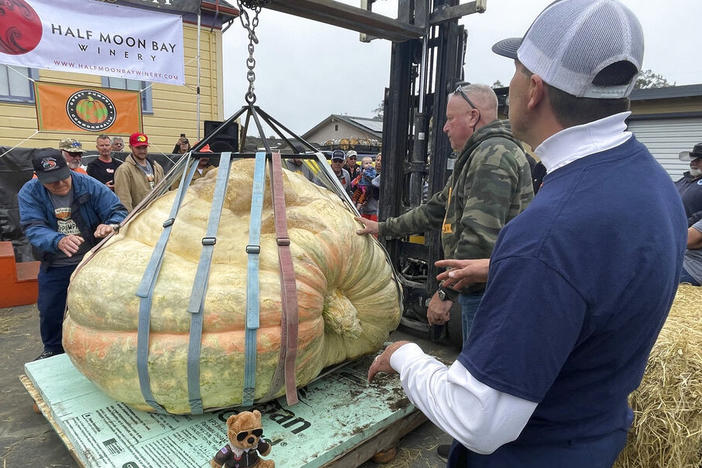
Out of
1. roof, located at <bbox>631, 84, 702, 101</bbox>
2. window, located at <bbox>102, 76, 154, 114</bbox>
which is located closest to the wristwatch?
window, located at <bbox>102, 76, 154, 114</bbox>

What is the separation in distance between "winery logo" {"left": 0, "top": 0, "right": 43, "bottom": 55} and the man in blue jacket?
2795 millimetres

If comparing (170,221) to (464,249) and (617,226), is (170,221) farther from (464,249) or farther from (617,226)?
(617,226)

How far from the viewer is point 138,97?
7.60 meters

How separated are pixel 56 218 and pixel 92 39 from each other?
3.39 metres

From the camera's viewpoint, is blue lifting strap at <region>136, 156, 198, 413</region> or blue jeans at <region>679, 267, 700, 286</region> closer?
blue lifting strap at <region>136, 156, 198, 413</region>

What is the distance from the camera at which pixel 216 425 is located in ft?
7.54

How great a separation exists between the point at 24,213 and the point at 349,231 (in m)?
2.60

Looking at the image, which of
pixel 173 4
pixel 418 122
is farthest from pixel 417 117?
pixel 173 4

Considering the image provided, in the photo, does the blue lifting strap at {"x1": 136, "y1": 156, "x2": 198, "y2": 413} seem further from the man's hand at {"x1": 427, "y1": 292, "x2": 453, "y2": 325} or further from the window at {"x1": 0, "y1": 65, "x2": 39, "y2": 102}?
the window at {"x1": 0, "y1": 65, "x2": 39, "y2": 102}

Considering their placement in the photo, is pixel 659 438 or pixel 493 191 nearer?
pixel 659 438

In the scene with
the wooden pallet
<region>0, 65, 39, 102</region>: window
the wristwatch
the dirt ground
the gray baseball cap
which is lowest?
the dirt ground

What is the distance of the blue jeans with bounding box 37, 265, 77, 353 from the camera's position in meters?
3.46

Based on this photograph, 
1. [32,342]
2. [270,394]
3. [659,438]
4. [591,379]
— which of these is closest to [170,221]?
[270,394]

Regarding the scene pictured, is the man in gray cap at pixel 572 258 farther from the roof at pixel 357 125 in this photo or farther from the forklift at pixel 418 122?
the roof at pixel 357 125
